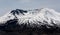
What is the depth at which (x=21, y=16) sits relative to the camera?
91.9 ft

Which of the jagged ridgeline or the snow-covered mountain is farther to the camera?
the snow-covered mountain

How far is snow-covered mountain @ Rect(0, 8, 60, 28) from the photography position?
26.3 metres

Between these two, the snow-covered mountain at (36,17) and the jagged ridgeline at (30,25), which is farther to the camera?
the snow-covered mountain at (36,17)

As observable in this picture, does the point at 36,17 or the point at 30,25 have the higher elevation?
the point at 36,17

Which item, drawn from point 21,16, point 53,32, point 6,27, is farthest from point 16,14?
point 53,32

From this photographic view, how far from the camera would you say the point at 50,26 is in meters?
26.0

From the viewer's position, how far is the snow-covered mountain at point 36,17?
26.3m

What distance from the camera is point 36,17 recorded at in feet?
90.5

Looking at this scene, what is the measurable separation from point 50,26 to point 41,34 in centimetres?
116

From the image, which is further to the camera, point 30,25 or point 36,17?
point 36,17

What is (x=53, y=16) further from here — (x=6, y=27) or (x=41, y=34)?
(x=6, y=27)

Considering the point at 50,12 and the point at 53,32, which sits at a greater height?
the point at 50,12

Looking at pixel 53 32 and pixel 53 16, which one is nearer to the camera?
pixel 53 32

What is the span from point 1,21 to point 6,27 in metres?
1.24
